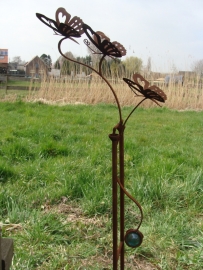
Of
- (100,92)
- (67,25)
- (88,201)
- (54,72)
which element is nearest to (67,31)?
(67,25)

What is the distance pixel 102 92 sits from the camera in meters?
7.81

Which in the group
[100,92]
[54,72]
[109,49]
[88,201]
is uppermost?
[54,72]

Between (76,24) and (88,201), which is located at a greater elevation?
(76,24)

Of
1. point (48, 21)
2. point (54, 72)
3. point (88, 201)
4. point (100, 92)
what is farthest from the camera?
point (54, 72)

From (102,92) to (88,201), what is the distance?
6.07m

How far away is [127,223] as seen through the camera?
1788 millimetres

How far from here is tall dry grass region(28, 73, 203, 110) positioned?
298 inches

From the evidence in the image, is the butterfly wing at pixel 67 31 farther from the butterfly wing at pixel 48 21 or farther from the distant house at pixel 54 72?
the distant house at pixel 54 72

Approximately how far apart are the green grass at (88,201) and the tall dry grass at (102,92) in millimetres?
4031

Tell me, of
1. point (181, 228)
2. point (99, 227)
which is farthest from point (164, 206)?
point (99, 227)

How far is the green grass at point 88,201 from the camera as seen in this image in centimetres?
150

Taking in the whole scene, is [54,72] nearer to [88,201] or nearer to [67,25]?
[88,201]

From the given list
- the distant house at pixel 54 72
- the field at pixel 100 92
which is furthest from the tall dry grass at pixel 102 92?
the distant house at pixel 54 72

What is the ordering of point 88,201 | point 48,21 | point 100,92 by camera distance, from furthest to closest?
point 100,92 < point 88,201 < point 48,21
